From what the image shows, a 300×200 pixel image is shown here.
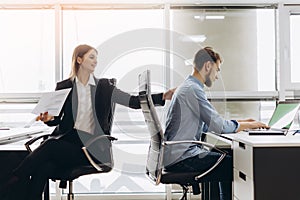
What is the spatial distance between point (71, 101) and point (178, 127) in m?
0.79

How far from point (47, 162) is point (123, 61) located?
6.47 feet

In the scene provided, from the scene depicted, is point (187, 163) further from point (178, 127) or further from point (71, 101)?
point (71, 101)

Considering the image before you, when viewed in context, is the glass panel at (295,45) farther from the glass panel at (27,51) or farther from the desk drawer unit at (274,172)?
the glass panel at (27,51)

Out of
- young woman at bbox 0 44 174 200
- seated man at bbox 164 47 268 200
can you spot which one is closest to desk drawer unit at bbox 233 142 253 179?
seated man at bbox 164 47 268 200

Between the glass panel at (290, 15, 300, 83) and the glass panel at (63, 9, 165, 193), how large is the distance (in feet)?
4.69

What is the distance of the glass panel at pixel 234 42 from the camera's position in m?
4.11

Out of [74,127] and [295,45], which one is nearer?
[74,127]

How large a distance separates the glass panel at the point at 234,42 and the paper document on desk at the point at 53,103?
168 centimetres

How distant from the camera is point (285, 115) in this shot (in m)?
2.84

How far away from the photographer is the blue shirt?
2.51m

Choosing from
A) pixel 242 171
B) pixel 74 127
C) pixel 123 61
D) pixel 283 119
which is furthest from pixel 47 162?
pixel 123 61

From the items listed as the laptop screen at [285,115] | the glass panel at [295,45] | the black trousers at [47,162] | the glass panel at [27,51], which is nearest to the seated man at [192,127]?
the laptop screen at [285,115]

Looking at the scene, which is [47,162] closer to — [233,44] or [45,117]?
[45,117]

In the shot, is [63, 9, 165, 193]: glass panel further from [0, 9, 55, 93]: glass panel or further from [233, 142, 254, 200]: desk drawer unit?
[233, 142, 254, 200]: desk drawer unit
